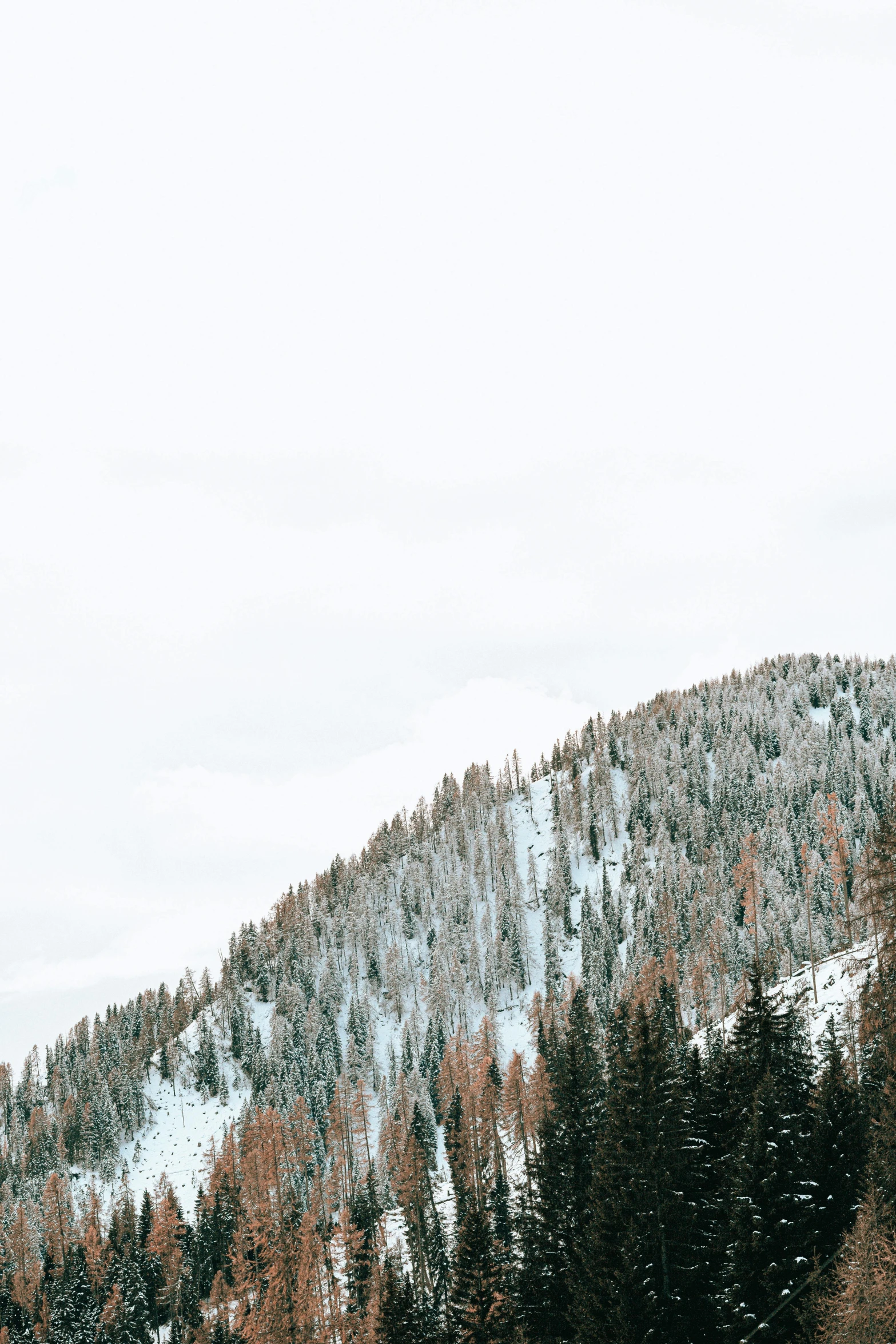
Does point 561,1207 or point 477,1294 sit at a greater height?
point 561,1207

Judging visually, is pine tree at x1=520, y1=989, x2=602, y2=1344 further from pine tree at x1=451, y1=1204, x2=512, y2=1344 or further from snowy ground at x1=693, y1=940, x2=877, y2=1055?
snowy ground at x1=693, y1=940, x2=877, y2=1055

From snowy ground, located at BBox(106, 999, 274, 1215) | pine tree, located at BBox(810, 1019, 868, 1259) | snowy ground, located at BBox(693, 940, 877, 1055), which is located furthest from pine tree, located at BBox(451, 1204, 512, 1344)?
snowy ground, located at BBox(106, 999, 274, 1215)

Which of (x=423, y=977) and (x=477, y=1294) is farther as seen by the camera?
(x=423, y=977)

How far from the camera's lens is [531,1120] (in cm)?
7794

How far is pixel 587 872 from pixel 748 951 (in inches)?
2825

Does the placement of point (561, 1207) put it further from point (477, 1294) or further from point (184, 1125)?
point (184, 1125)

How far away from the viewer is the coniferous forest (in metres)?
30.5

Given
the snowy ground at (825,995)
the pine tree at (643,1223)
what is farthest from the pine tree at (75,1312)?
the pine tree at (643,1223)

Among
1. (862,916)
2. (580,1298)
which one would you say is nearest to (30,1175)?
(580,1298)

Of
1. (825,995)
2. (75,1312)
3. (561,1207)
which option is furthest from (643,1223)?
(75,1312)

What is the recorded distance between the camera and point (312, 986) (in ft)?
579

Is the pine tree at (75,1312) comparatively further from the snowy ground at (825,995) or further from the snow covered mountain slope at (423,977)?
the snowy ground at (825,995)

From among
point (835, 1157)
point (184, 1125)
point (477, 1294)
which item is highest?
point (184, 1125)

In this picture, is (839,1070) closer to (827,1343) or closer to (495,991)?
(827,1343)
